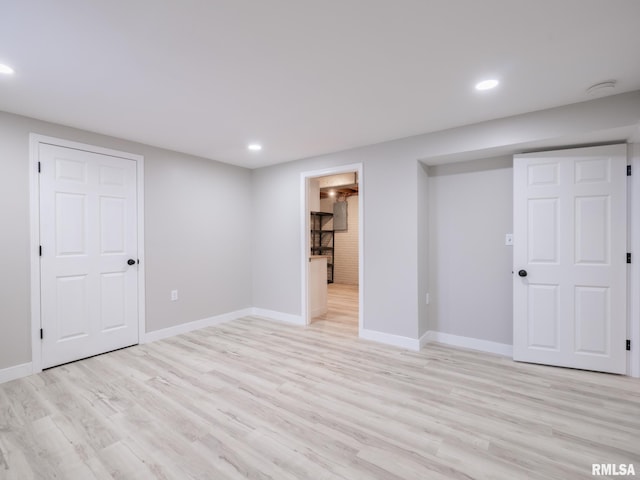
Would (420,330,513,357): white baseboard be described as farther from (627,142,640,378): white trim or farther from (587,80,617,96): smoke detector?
(587,80,617,96): smoke detector

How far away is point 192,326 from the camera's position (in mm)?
4160

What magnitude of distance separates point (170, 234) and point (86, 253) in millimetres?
943

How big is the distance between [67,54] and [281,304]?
3686mm

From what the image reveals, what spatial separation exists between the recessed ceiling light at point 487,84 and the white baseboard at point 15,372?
468 cm

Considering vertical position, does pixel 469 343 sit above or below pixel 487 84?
below

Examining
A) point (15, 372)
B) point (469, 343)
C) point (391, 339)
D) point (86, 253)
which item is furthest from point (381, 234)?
point (15, 372)

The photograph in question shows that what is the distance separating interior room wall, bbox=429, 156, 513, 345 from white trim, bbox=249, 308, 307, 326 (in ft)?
6.14

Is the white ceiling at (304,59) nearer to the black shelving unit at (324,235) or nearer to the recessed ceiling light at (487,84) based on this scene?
the recessed ceiling light at (487,84)

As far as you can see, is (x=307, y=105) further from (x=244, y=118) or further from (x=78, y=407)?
(x=78, y=407)

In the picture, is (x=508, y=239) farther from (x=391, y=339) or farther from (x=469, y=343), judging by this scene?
(x=391, y=339)

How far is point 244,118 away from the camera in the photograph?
291 cm

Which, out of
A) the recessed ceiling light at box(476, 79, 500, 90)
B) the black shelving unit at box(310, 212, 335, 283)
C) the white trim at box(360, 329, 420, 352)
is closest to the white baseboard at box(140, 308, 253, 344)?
the white trim at box(360, 329, 420, 352)

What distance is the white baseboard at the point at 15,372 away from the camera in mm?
2664

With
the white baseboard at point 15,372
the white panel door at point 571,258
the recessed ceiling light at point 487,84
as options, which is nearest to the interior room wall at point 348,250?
the white panel door at point 571,258
